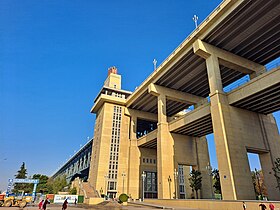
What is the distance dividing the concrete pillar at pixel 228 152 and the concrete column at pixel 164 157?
39.5 ft

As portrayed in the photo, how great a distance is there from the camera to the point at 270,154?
2664cm

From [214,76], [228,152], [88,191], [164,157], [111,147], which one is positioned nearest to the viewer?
[228,152]

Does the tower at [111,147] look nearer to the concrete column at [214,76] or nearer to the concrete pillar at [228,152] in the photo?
the concrete pillar at [228,152]

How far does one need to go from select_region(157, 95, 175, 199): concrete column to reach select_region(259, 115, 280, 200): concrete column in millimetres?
13695

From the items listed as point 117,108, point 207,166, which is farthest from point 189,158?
point 117,108

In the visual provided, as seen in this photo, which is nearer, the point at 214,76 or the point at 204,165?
the point at 214,76

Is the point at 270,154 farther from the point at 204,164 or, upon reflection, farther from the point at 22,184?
the point at 22,184

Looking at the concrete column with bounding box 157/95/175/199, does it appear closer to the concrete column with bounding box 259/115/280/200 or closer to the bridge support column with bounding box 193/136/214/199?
the bridge support column with bounding box 193/136/214/199

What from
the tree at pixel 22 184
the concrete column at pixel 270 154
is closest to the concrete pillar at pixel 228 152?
the concrete column at pixel 270 154

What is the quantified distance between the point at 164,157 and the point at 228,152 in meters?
13.4

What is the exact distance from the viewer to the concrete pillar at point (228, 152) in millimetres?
21859

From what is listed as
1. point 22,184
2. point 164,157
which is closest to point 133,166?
point 164,157

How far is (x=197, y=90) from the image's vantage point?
39.6 meters

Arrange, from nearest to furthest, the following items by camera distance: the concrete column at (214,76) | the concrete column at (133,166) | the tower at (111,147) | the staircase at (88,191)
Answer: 1. the concrete column at (214,76)
2. the staircase at (88,191)
3. the tower at (111,147)
4. the concrete column at (133,166)
